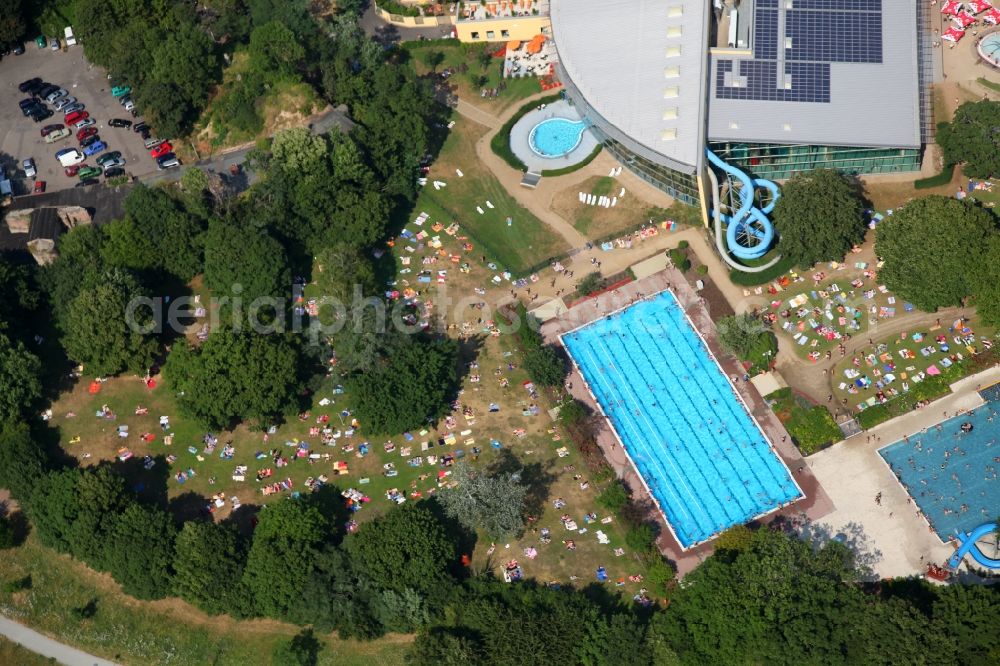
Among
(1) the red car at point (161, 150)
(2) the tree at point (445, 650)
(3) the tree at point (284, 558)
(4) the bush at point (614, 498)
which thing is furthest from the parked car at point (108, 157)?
(4) the bush at point (614, 498)

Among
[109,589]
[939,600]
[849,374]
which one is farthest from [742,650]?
[109,589]

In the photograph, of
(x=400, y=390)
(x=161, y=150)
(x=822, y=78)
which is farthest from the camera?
(x=161, y=150)

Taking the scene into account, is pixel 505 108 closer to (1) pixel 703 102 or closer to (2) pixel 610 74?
(2) pixel 610 74

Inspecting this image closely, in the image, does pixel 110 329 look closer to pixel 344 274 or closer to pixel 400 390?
pixel 344 274

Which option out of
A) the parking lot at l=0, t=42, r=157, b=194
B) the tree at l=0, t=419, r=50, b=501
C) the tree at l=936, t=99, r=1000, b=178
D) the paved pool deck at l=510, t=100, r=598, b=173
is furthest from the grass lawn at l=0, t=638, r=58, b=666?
the tree at l=936, t=99, r=1000, b=178

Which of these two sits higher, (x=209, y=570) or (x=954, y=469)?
(x=209, y=570)

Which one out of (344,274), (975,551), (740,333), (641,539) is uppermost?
(344,274)

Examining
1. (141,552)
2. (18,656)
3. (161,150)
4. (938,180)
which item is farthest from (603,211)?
(18,656)

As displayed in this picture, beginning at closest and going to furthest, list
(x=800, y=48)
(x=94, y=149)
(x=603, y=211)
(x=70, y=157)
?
(x=800, y=48), (x=603, y=211), (x=70, y=157), (x=94, y=149)
